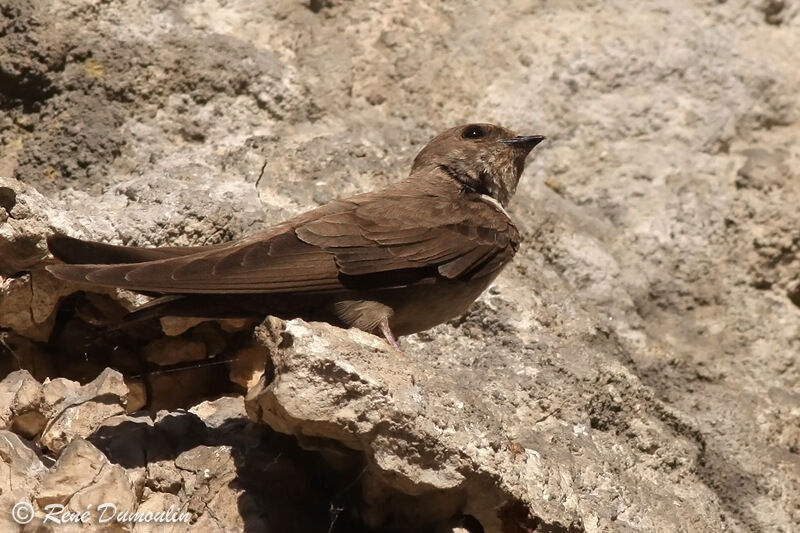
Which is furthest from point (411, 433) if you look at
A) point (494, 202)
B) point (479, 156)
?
point (479, 156)

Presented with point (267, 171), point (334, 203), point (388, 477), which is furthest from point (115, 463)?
point (267, 171)

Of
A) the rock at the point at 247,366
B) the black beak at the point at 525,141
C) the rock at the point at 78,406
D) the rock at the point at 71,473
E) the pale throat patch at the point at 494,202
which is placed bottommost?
the rock at the point at 247,366

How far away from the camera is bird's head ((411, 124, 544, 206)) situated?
477 cm

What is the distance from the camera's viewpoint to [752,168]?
16.7 ft

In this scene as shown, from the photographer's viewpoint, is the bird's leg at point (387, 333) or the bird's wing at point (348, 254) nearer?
the bird's wing at point (348, 254)

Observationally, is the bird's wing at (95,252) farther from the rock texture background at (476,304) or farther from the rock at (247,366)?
the rock at (247,366)

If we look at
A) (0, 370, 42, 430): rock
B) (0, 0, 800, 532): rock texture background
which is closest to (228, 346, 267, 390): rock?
(0, 0, 800, 532): rock texture background

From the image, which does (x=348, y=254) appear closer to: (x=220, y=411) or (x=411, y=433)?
(x=220, y=411)

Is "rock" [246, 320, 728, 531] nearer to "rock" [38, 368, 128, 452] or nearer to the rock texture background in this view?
the rock texture background

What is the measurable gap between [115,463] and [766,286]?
109 inches

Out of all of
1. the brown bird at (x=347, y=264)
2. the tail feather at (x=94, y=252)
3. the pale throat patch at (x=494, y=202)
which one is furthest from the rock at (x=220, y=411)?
the pale throat patch at (x=494, y=202)

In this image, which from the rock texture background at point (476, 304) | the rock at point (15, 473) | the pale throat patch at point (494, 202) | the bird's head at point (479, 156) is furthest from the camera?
the bird's head at point (479, 156)

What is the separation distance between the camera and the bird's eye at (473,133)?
189 inches

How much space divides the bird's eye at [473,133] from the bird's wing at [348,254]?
431 millimetres
